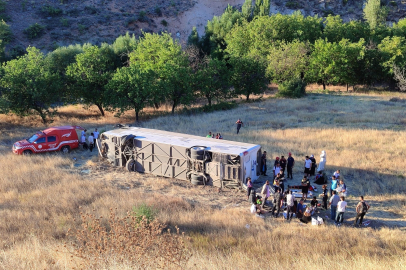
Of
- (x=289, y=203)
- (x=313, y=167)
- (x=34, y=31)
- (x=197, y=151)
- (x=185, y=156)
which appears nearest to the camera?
(x=289, y=203)

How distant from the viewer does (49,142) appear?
19.7 metres

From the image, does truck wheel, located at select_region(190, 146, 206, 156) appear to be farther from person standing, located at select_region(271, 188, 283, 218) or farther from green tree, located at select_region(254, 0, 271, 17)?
green tree, located at select_region(254, 0, 271, 17)

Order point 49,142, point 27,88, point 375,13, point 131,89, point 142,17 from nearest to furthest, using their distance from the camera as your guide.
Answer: point 49,142 < point 27,88 < point 131,89 < point 375,13 < point 142,17

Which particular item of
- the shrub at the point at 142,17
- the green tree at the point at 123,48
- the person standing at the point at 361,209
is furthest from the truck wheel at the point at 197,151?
the shrub at the point at 142,17

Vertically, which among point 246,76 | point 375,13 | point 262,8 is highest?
point 262,8

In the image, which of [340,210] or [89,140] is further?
[89,140]

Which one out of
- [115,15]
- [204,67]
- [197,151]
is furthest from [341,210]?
[115,15]

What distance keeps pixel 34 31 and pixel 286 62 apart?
1554 inches

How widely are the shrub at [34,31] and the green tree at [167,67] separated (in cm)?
2319

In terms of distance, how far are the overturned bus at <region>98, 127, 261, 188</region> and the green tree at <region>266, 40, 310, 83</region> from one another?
27.8 m

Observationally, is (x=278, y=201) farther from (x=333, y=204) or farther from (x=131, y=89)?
(x=131, y=89)

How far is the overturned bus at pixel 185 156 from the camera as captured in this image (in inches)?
568

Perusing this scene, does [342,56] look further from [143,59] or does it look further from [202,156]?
[202,156]

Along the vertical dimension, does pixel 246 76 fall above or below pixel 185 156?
above
